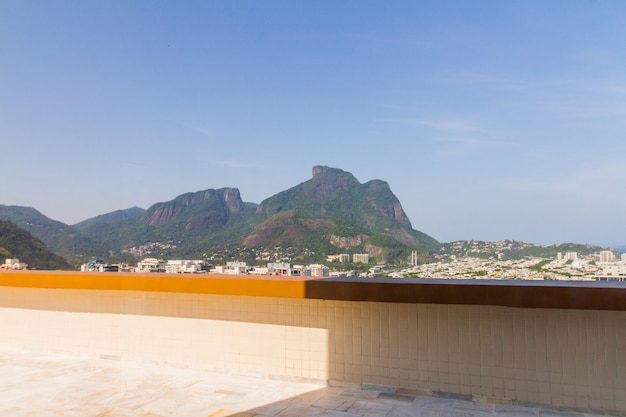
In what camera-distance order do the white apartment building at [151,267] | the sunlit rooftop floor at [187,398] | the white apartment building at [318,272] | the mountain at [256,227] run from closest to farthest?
1. the sunlit rooftop floor at [187,398]
2. the white apartment building at [318,272]
3. the white apartment building at [151,267]
4. the mountain at [256,227]

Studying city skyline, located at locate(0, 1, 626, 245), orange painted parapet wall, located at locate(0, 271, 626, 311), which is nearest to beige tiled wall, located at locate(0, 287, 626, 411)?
orange painted parapet wall, located at locate(0, 271, 626, 311)

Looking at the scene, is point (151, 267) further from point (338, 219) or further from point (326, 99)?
point (326, 99)

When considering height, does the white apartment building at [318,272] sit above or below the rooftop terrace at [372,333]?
above

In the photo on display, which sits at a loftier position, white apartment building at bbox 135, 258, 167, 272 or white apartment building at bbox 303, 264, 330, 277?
white apartment building at bbox 303, 264, 330, 277

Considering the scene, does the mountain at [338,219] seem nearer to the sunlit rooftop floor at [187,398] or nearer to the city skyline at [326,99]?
the city skyline at [326,99]

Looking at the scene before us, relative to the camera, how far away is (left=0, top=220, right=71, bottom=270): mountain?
882 inches

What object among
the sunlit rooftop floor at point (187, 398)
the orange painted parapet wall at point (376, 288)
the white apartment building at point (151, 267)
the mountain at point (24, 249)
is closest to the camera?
the orange painted parapet wall at point (376, 288)

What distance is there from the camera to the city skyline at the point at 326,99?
1319 inches

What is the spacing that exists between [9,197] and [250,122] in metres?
30.2

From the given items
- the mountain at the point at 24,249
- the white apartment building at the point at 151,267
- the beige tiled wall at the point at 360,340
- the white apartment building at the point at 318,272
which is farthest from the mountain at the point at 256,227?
the beige tiled wall at the point at 360,340

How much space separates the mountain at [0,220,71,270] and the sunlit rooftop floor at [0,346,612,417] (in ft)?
62.5

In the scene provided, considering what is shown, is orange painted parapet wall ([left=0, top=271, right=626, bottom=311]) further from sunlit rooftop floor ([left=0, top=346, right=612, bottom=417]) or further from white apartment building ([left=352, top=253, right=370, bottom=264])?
white apartment building ([left=352, top=253, right=370, bottom=264])

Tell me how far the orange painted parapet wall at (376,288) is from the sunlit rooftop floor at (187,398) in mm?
1014

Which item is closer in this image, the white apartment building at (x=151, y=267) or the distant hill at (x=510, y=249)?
the white apartment building at (x=151, y=267)
